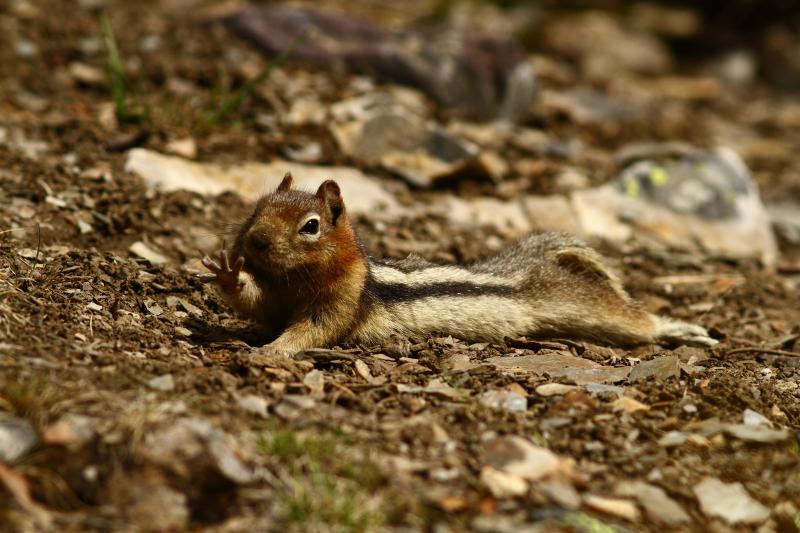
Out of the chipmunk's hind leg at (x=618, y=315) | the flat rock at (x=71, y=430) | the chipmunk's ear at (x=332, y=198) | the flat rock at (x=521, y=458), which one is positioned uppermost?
the chipmunk's ear at (x=332, y=198)

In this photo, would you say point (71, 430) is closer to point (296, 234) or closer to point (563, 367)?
point (296, 234)

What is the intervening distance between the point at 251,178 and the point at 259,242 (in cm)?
297

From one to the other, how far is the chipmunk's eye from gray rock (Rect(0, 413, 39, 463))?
2188 mm

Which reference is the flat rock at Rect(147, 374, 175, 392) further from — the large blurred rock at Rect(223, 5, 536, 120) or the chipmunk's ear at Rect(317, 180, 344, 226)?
the large blurred rock at Rect(223, 5, 536, 120)

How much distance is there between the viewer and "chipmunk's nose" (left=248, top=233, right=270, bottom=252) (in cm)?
537

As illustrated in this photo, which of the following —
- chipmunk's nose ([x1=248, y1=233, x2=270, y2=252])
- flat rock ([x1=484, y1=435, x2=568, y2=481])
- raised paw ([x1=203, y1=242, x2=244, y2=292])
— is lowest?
flat rock ([x1=484, y1=435, x2=568, y2=481])

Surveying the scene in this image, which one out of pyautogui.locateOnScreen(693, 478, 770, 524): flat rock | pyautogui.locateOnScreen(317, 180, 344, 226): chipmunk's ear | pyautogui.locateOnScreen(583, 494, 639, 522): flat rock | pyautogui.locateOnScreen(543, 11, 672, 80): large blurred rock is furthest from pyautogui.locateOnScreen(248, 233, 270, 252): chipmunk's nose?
pyautogui.locateOnScreen(543, 11, 672, 80): large blurred rock

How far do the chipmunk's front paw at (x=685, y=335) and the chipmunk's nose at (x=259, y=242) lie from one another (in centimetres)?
303

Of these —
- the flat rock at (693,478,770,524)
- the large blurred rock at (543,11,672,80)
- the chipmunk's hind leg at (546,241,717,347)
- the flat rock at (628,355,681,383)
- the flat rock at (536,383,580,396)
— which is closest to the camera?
the flat rock at (693,478,770,524)

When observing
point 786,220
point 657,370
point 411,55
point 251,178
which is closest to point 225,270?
point 657,370

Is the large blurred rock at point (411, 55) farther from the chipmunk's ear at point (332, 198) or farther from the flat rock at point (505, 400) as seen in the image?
the flat rock at point (505, 400)

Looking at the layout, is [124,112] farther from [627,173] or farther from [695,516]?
[695,516]

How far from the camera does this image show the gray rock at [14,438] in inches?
143

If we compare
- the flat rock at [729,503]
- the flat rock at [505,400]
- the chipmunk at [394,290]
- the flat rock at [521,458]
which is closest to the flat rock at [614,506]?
the flat rock at [521,458]
